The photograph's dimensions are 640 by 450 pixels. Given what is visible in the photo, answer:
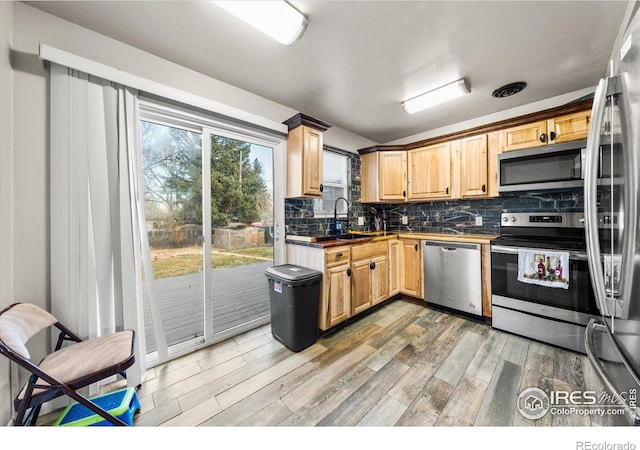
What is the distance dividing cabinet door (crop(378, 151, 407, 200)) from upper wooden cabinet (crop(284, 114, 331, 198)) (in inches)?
46.8

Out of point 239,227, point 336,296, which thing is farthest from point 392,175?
point 239,227

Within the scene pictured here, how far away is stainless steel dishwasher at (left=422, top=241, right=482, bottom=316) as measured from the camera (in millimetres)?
2594

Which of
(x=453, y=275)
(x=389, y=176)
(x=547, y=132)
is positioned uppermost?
(x=547, y=132)

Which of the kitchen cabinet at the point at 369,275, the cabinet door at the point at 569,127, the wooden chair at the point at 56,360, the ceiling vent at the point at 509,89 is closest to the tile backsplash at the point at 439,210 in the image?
the cabinet door at the point at 569,127

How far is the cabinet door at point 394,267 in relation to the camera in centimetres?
312

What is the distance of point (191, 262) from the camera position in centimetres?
217

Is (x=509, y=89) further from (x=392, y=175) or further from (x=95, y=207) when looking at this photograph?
(x=95, y=207)

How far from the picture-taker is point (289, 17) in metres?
1.43

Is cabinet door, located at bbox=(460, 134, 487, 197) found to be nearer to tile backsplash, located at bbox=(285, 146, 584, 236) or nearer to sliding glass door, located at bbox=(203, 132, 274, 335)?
tile backsplash, located at bbox=(285, 146, 584, 236)

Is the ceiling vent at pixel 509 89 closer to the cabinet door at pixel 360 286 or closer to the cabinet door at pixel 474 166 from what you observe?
the cabinet door at pixel 474 166

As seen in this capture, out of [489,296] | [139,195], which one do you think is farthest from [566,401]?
[139,195]

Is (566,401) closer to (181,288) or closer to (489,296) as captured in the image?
(489,296)

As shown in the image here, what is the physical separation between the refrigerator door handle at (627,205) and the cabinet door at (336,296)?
1829 mm

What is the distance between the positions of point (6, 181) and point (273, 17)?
1816mm
